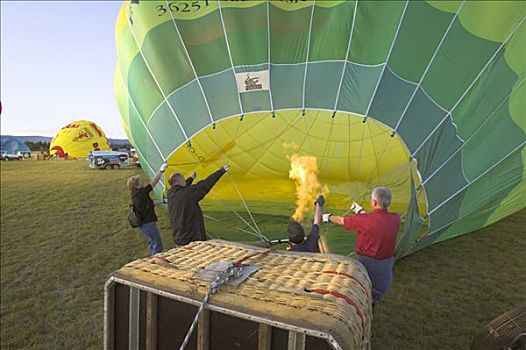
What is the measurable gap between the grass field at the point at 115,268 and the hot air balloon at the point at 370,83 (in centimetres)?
49

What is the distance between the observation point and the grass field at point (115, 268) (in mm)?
2996

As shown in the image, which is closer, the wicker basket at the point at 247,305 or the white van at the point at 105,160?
the wicker basket at the point at 247,305

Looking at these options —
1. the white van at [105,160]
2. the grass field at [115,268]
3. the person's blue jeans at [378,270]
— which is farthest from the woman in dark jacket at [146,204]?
the white van at [105,160]

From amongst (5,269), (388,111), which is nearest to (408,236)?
(388,111)

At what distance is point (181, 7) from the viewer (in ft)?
12.5

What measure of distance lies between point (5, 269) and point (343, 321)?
4.25 meters

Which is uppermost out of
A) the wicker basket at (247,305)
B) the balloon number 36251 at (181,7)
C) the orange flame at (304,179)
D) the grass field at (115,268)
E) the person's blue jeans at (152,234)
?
the balloon number 36251 at (181,7)

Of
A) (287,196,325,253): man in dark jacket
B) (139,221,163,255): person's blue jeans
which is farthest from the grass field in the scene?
(287,196,325,253): man in dark jacket

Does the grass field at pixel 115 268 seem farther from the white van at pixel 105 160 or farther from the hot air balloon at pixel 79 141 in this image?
the hot air balloon at pixel 79 141

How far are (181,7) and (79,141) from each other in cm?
2015

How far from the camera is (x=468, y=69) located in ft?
11.0

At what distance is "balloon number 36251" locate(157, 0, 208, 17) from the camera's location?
375cm

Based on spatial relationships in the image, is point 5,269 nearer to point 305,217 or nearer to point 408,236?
point 305,217

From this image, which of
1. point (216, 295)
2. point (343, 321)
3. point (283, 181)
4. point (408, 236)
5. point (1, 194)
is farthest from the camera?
point (1, 194)
